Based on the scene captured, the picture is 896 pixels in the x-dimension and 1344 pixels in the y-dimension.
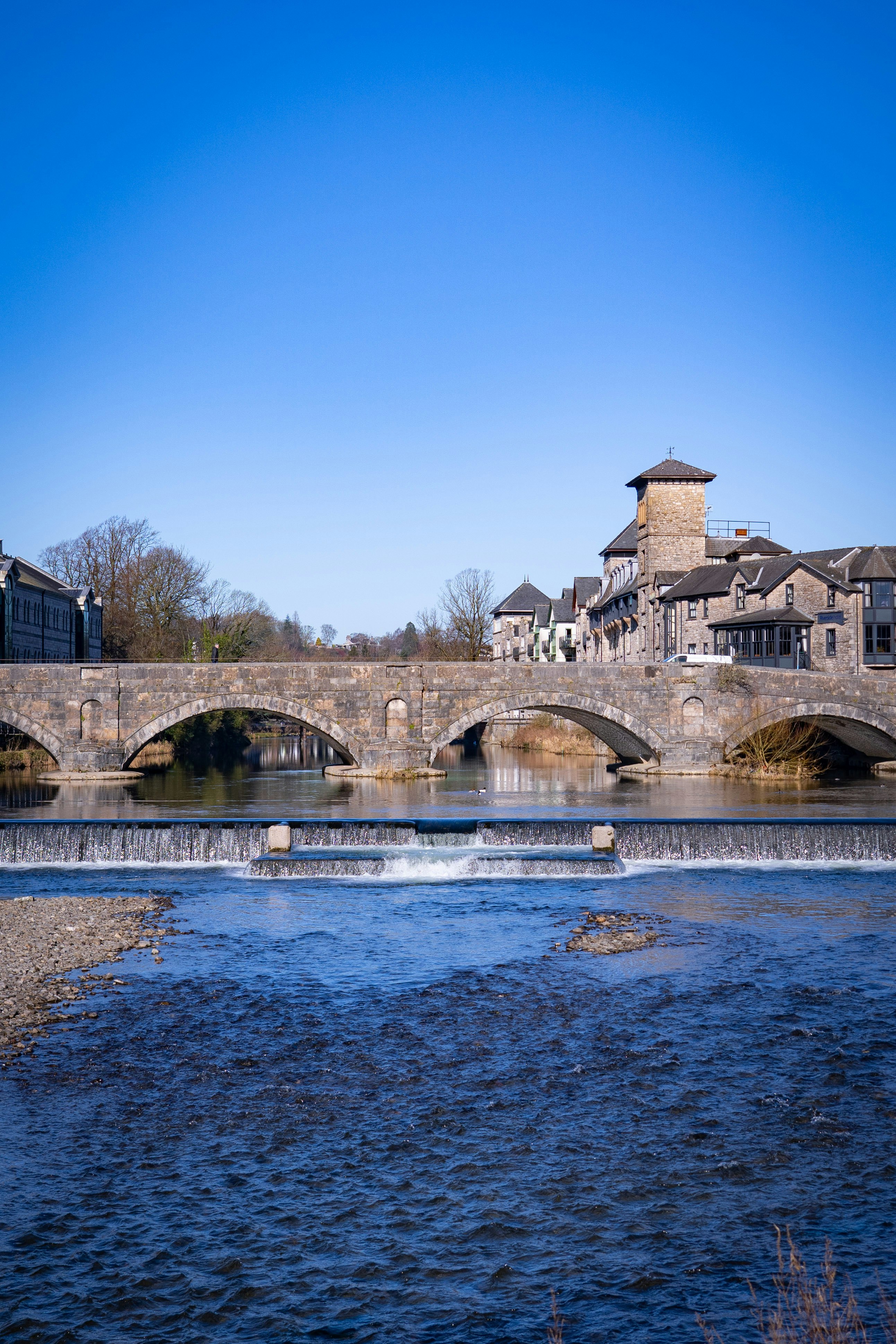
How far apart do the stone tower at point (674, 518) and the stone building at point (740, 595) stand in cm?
5

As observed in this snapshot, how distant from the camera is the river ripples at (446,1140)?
25.0 feet

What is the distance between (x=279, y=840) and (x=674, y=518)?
44205mm

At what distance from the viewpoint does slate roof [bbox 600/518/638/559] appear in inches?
3012

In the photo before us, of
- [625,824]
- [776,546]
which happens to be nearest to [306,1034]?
[625,824]

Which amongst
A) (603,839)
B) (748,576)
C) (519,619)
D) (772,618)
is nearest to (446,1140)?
(603,839)

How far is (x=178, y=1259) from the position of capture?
8031 millimetres

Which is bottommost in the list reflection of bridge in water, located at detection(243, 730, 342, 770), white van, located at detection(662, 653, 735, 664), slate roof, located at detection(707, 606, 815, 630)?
reflection of bridge in water, located at detection(243, 730, 342, 770)

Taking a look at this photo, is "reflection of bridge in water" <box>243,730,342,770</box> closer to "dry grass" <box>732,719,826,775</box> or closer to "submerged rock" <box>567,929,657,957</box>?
"dry grass" <box>732,719,826,775</box>

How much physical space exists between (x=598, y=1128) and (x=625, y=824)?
1518 cm

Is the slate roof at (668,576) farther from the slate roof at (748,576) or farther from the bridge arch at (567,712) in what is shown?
the bridge arch at (567,712)

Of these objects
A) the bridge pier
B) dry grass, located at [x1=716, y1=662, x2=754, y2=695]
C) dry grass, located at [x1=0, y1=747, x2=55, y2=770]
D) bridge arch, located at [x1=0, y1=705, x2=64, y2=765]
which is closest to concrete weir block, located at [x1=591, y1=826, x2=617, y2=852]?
the bridge pier

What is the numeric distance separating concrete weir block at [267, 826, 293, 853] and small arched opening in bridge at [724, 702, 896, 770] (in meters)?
22.4

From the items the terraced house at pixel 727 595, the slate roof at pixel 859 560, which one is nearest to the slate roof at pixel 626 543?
the terraced house at pixel 727 595

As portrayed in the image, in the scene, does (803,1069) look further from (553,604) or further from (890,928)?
(553,604)
